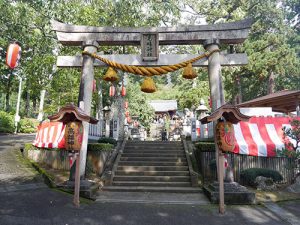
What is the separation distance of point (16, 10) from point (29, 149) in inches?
287

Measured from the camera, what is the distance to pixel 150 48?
9.20 m

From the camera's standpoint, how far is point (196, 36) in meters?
9.25

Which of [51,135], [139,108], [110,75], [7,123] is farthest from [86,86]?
[7,123]

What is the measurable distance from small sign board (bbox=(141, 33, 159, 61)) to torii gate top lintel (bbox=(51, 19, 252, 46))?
21 centimetres

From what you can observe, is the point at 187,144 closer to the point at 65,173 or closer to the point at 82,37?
the point at 65,173

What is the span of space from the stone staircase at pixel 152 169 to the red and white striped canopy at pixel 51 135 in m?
3.20

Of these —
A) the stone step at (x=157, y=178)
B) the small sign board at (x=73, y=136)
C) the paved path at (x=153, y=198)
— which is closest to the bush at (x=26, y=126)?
the stone step at (x=157, y=178)

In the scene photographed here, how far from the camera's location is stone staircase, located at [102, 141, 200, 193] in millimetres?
9667

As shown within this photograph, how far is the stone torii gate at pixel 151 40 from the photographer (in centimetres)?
909

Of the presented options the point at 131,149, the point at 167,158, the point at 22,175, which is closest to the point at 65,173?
the point at 22,175

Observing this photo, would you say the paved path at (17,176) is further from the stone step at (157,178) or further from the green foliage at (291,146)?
the green foliage at (291,146)

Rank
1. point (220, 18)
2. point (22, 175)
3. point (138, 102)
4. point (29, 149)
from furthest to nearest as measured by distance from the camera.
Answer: point (138, 102) → point (220, 18) → point (29, 149) → point (22, 175)

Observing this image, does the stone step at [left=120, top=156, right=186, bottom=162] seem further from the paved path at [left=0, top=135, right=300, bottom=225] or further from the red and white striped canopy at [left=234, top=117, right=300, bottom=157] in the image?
the paved path at [left=0, top=135, right=300, bottom=225]

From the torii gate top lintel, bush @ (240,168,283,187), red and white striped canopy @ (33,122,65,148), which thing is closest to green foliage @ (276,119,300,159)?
bush @ (240,168,283,187)
